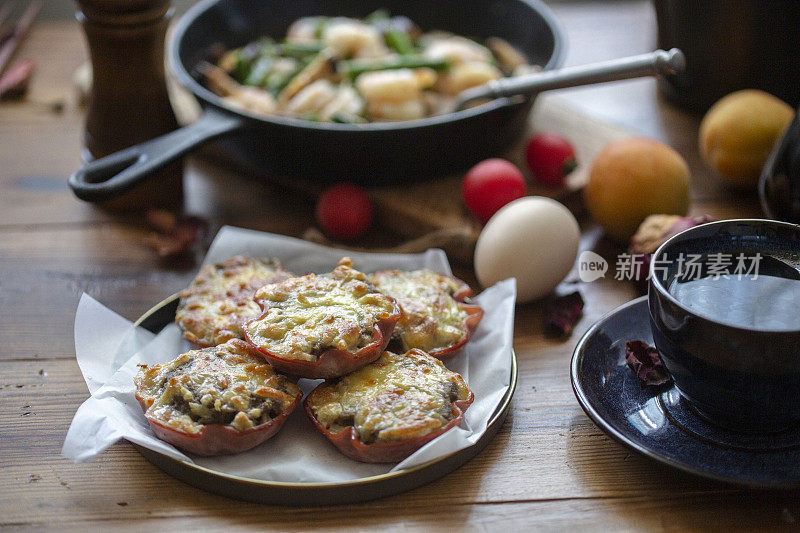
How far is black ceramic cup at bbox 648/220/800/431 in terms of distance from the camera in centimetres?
101

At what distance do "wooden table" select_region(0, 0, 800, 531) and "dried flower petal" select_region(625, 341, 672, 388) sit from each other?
114 millimetres

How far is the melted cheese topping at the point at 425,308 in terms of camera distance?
4.30 feet

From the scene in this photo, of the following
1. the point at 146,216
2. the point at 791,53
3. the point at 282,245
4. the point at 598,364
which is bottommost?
the point at 146,216

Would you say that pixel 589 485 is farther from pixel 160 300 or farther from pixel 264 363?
pixel 160 300

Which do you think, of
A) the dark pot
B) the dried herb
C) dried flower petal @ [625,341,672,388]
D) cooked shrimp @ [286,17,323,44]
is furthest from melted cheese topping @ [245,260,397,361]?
the dark pot

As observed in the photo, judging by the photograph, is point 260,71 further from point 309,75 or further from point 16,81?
point 16,81

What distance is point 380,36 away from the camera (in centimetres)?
226

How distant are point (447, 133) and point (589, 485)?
34.4 inches

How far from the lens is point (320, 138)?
1.70m

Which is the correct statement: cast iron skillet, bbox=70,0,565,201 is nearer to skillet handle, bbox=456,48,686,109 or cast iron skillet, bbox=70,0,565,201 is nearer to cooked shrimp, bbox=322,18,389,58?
skillet handle, bbox=456,48,686,109

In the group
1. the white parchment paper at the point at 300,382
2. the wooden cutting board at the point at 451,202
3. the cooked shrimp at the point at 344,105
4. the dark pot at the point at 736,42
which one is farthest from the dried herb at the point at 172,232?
the dark pot at the point at 736,42

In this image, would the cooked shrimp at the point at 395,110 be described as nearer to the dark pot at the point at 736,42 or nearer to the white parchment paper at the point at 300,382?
the white parchment paper at the point at 300,382

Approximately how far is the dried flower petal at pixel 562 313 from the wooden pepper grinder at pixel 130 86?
90 centimetres

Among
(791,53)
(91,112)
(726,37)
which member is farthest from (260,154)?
(791,53)
